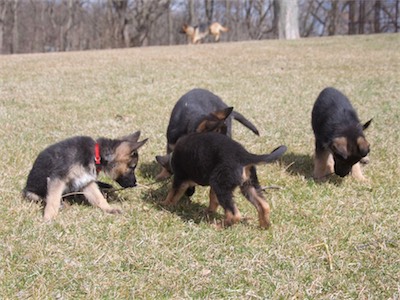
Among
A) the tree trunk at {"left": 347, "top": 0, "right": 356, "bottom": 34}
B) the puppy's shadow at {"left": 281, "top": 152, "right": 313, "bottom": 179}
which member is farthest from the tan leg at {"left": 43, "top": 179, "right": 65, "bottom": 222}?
the tree trunk at {"left": 347, "top": 0, "right": 356, "bottom": 34}

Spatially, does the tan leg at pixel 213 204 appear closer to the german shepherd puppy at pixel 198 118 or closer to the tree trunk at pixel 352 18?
the german shepherd puppy at pixel 198 118

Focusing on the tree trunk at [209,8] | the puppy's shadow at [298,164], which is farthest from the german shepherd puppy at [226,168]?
the tree trunk at [209,8]

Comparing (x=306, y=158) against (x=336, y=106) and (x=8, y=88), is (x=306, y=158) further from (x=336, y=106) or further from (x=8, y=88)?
(x=8, y=88)

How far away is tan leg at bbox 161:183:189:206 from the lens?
4.57 meters

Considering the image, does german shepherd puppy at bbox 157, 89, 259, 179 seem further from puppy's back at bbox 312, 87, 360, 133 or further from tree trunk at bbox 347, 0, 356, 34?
tree trunk at bbox 347, 0, 356, 34

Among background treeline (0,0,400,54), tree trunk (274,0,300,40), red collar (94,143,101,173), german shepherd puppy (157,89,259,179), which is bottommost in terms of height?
red collar (94,143,101,173)

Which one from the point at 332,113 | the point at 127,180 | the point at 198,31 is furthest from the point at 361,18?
the point at 127,180

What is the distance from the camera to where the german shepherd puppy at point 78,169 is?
14.2 feet

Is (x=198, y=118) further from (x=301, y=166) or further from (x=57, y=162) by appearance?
(x=57, y=162)

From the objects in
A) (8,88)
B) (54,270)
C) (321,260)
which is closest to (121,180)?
(54,270)

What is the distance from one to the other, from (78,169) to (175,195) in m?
0.97

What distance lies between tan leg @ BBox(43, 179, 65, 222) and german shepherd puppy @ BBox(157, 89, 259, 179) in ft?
4.80

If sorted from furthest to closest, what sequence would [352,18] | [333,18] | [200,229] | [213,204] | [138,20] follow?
[333,18] → [138,20] → [352,18] → [213,204] → [200,229]

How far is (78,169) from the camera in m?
4.45
